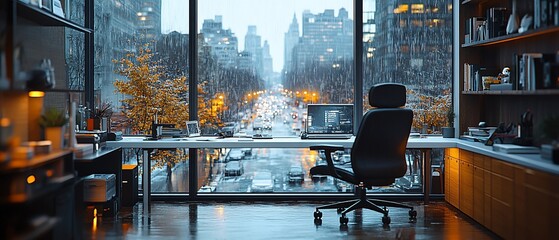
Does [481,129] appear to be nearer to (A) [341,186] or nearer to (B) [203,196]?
(A) [341,186]

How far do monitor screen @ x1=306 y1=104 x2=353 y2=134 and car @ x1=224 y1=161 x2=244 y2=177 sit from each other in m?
0.96

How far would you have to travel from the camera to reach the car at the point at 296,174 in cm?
721

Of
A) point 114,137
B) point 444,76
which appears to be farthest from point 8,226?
point 444,76

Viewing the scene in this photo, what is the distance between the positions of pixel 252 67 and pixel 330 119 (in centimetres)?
114

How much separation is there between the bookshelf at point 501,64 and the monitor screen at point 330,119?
120 centimetres

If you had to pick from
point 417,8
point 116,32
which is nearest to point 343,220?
point 417,8

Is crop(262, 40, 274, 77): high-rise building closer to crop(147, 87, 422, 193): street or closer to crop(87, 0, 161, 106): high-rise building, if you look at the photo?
crop(147, 87, 422, 193): street

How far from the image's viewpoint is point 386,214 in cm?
590

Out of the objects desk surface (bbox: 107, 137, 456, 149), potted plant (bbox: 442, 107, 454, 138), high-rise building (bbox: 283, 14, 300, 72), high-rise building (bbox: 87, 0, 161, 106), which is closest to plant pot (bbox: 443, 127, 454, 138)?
potted plant (bbox: 442, 107, 454, 138)

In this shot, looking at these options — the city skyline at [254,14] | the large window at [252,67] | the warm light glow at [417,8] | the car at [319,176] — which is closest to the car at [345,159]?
the large window at [252,67]

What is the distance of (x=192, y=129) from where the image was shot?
6930 millimetres

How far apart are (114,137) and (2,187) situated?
9.93ft

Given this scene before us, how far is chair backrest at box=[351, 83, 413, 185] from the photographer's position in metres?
5.59

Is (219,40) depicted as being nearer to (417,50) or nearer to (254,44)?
(254,44)
